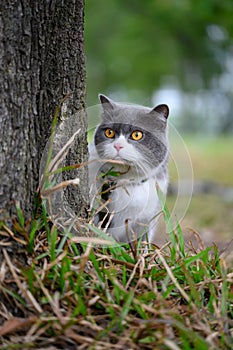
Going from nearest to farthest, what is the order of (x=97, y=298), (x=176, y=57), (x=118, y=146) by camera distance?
1. (x=97, y=298)
2. (x=118, y=146)
3. (x=176, y=57)

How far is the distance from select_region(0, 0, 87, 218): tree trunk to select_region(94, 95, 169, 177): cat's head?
62 cm

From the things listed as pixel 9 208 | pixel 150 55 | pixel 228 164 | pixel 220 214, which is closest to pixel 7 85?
pixel 9 208

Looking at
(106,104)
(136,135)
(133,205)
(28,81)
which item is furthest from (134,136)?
(28,81)

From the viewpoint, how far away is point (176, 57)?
45.1 feet

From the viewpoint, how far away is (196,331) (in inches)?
71.5

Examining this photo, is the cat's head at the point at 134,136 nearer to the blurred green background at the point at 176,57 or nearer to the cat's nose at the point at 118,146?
the cat's nose at the point at 118,146

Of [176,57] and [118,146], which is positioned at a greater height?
[176,57]

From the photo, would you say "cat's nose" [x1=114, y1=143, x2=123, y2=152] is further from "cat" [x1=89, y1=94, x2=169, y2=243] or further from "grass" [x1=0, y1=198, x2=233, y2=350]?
"grass" [x1=0, y1=198, x2=233, y2=350]

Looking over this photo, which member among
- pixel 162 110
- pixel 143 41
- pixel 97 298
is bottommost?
pixel 97 298

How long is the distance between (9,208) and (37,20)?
0.71m

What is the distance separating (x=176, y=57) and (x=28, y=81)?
1221cm

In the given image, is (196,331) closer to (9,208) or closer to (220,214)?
(9,208)

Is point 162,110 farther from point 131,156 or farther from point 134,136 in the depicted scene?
point 131,156

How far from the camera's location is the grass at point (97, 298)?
5.63ft
